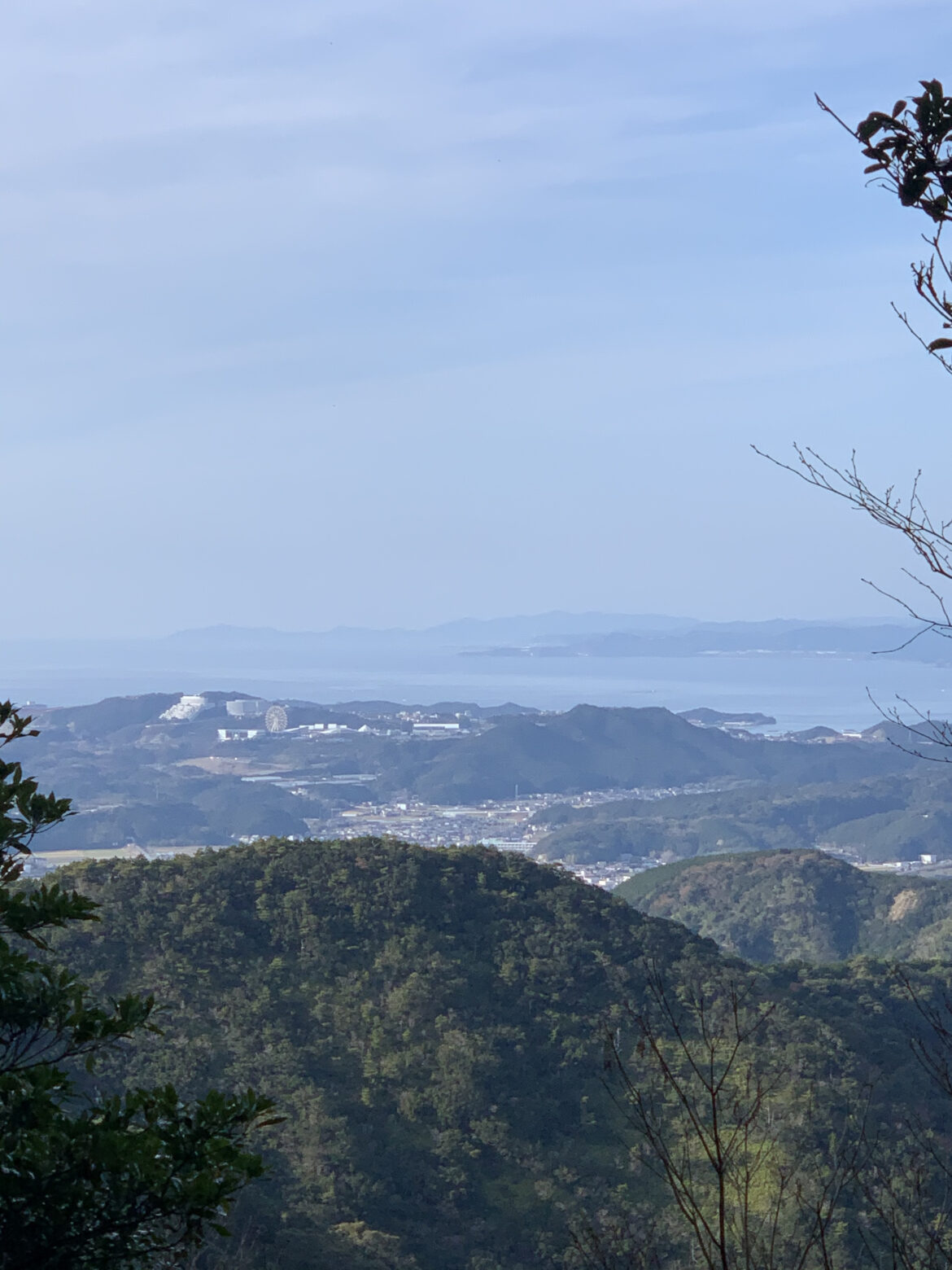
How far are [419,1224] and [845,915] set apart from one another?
2604 centimetres

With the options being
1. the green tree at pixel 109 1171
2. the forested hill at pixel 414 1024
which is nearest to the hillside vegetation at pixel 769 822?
the forested hill at pixel 414 1024

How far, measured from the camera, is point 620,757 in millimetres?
105438

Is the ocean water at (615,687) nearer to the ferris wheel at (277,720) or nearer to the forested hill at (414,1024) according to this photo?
the ferris wheel at (277,720)

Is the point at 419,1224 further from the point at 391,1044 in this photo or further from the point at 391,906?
the point at 391,906

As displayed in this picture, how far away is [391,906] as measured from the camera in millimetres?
21828

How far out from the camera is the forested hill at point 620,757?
9794cm

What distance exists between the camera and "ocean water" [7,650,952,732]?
148875 mm

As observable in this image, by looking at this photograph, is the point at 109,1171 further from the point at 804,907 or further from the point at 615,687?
the point at 615,687

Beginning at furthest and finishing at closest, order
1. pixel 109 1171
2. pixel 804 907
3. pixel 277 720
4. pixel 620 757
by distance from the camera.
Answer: pixel 277 720, pixel 620 757, pixel 804 907, pixel 109 1171

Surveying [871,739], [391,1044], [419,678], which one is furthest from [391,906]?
→ [419,678]

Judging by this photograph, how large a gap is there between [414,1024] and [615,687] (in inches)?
6348

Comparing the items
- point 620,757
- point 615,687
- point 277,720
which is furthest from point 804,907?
point 615,687

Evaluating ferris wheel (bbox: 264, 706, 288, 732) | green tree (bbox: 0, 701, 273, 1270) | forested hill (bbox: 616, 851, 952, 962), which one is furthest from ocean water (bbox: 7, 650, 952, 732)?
green tree (bbox: 0, 701, 273, 1270)

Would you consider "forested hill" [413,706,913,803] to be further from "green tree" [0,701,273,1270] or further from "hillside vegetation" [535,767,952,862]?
"green tree" [0,701,273,1270]
